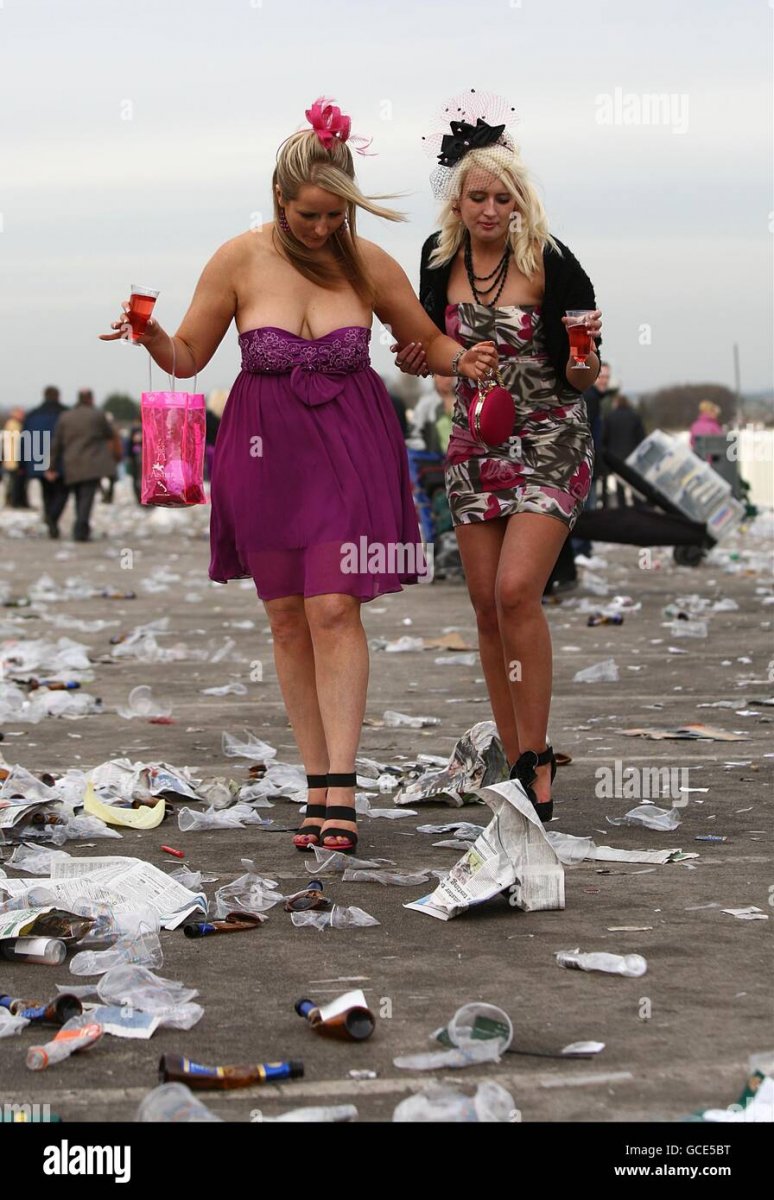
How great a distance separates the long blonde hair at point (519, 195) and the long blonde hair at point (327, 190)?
389mm

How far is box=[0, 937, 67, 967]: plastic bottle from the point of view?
4078mm

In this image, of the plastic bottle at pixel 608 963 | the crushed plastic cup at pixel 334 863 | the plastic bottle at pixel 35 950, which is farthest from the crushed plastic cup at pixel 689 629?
the plastic bottle at pixel 35 950

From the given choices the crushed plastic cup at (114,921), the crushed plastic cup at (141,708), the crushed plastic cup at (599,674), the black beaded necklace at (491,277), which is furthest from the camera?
the crushed plastic cup at (599,674)

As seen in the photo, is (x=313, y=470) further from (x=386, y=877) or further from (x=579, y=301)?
(x=386, y=877)

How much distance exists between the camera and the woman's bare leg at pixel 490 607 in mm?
5602

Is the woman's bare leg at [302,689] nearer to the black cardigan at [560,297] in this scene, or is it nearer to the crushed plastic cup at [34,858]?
the crushed plastic cup at [34,858]

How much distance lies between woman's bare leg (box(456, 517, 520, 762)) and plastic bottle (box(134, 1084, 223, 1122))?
2706 millimetres

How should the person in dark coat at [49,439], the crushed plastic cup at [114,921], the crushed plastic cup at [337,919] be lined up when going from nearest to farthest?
the crushed plastic cup at [114,921], the crushed plastic cup at [337,919], the person in dark coat at [49,439]

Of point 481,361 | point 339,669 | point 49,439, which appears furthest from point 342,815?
point 49,439

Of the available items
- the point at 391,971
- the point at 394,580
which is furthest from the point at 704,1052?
the point at 394,580

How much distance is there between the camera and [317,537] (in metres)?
5.22

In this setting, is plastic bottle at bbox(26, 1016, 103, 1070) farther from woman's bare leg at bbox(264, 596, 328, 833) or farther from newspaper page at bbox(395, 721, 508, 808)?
newspaper page at bbox(395, 721, 508, 808)

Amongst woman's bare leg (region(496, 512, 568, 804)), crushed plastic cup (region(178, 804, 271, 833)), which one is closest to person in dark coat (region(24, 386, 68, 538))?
crushed plastic cup (region(178, 804, 271, 833))
